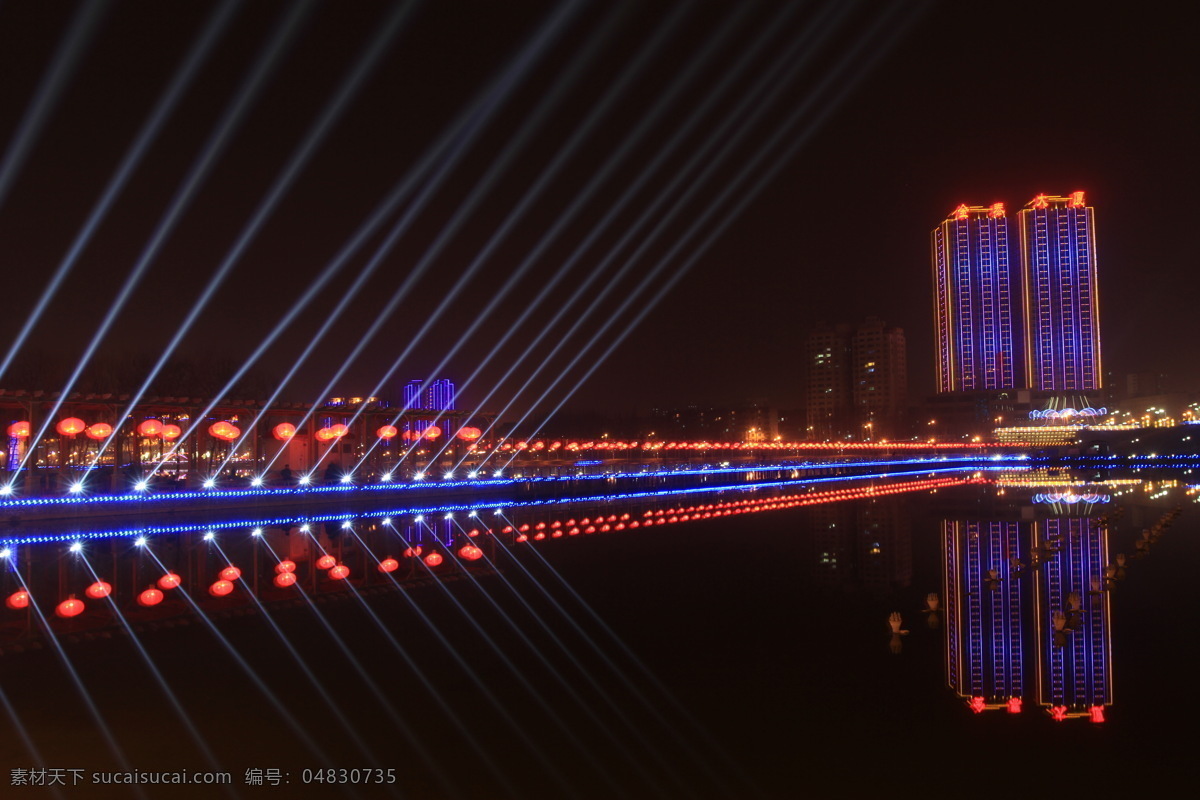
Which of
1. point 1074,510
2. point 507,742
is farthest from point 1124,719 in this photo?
point 1074,510

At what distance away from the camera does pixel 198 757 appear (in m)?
5.21

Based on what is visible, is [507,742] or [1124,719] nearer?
[507,742]

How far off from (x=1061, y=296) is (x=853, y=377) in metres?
38.2

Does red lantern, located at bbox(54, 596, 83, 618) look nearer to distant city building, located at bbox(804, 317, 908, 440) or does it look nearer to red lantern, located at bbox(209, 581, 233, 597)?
red lantern, located at bbox(209, 581, 233, 597)

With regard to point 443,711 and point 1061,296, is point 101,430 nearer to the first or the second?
point 443,711

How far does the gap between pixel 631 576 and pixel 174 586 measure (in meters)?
6.14

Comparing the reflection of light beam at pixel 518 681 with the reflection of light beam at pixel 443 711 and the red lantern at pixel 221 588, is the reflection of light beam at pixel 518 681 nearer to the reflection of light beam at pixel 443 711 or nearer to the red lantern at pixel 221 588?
the reflection of light beam at pixel 443 711

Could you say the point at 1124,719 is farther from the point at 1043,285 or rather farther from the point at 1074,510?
the point at 1043,285

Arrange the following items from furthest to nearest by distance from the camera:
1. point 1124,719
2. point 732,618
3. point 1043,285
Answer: point 1043,285, point 732,618, point 1124,719

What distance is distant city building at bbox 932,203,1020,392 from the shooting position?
366ft

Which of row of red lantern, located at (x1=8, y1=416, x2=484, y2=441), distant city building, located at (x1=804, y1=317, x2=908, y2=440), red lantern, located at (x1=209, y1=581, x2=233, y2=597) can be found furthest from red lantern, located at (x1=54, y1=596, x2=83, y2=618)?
distant city building, located at (x1=804, y1=317, x2=908, y2=440)

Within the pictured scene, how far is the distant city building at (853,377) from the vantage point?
133 metres

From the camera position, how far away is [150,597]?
413 inches

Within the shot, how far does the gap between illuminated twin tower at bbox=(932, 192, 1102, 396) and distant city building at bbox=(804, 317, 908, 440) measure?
56.1ft
